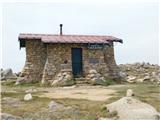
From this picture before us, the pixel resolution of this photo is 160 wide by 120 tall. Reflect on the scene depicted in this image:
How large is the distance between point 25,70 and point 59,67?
8.36 feet

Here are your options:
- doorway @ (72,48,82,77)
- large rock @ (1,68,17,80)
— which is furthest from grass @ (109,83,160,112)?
large rock @ (1,68,17,80)

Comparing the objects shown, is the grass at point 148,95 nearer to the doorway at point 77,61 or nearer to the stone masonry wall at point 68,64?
the stone masonry wall at point 68,64

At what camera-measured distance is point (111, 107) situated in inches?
521

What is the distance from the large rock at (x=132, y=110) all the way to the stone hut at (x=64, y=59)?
14.5 m

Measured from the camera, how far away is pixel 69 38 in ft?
97.5

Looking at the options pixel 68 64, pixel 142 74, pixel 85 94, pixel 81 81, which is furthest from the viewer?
pixel 142 74

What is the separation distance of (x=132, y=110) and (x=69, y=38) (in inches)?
712

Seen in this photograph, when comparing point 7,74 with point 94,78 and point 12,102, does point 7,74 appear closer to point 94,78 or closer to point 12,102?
point 94,78

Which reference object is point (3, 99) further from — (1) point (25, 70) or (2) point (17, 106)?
(1) point (25, 70)

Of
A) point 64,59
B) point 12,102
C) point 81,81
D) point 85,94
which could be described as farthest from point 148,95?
point 64,59

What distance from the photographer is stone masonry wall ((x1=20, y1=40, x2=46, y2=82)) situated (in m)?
28.8

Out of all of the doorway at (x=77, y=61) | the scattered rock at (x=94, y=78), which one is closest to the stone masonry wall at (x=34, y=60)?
the doorway at (x=77, y=61)

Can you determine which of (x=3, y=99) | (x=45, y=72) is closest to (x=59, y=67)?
(x=45, y=72)

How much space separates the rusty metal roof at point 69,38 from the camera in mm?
28466
